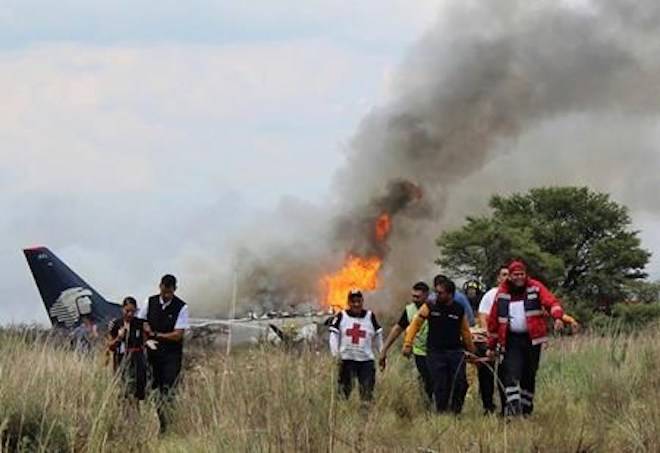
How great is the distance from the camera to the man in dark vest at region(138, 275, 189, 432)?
10875mm

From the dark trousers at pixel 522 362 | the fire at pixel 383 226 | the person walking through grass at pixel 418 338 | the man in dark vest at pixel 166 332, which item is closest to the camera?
the dark trousers at pixel 522 362

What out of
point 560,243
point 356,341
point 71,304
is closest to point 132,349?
point 356,341

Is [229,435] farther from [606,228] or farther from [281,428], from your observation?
[606,228]

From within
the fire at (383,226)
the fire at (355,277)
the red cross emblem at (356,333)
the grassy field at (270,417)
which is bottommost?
the grassy field at (270,417)

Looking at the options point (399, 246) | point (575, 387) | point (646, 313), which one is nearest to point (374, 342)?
point (575, 387)

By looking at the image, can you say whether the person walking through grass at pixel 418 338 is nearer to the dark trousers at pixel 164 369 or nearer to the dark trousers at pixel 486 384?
the dark trousers at pixel 486 384

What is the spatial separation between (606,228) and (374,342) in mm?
35101

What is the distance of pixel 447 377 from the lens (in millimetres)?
10766

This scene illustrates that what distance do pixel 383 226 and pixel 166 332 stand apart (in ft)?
120

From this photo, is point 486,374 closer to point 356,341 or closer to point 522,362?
point 522,362

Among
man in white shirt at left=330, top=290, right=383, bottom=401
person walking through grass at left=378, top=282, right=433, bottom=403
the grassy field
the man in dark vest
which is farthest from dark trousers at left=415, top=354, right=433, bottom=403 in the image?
the man in dark vest

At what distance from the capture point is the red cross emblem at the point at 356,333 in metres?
11.5

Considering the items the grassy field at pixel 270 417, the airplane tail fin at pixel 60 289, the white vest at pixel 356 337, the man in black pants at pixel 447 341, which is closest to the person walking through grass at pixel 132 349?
the grassy field at pixel 270 417

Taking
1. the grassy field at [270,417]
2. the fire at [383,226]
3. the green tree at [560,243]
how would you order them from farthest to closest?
the fire at [383,226] → the green tree at [560,243] → the grassy field at [270,417]
